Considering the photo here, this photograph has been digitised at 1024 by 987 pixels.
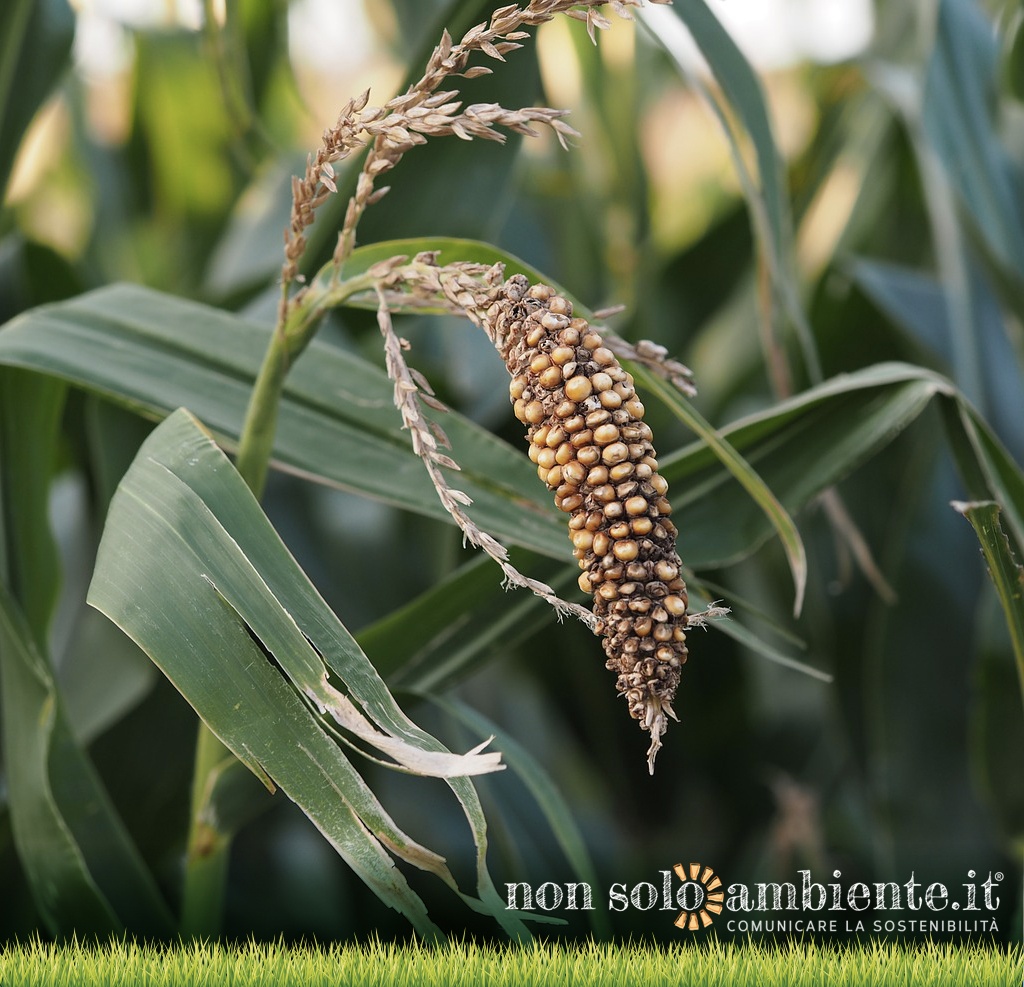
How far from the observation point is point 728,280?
0.80m

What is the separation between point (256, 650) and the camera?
304 millimetres

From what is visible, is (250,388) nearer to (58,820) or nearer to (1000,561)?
(58,820)

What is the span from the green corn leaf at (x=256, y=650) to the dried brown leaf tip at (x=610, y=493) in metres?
0.06

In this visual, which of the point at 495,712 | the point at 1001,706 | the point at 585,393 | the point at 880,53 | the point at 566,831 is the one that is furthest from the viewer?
the point at 880,53

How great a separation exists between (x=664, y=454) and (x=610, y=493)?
1.55ft

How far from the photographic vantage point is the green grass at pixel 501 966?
36cm

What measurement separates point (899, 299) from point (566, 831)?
435 mm

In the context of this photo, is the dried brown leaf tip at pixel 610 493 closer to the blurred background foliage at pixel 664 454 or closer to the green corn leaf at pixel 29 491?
the blurred background foliage at pixel 664 454

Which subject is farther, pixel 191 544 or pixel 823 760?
pixel 823 760

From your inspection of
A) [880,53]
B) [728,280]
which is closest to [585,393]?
[728,280]

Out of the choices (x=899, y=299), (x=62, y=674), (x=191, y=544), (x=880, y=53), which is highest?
(x=880, y=53)

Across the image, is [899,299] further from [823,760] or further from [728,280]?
[823,760]

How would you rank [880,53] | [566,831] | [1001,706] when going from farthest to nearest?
[880,53], [1001,706], [566,831]

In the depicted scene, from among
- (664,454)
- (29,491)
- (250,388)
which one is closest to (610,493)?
(250,388)
